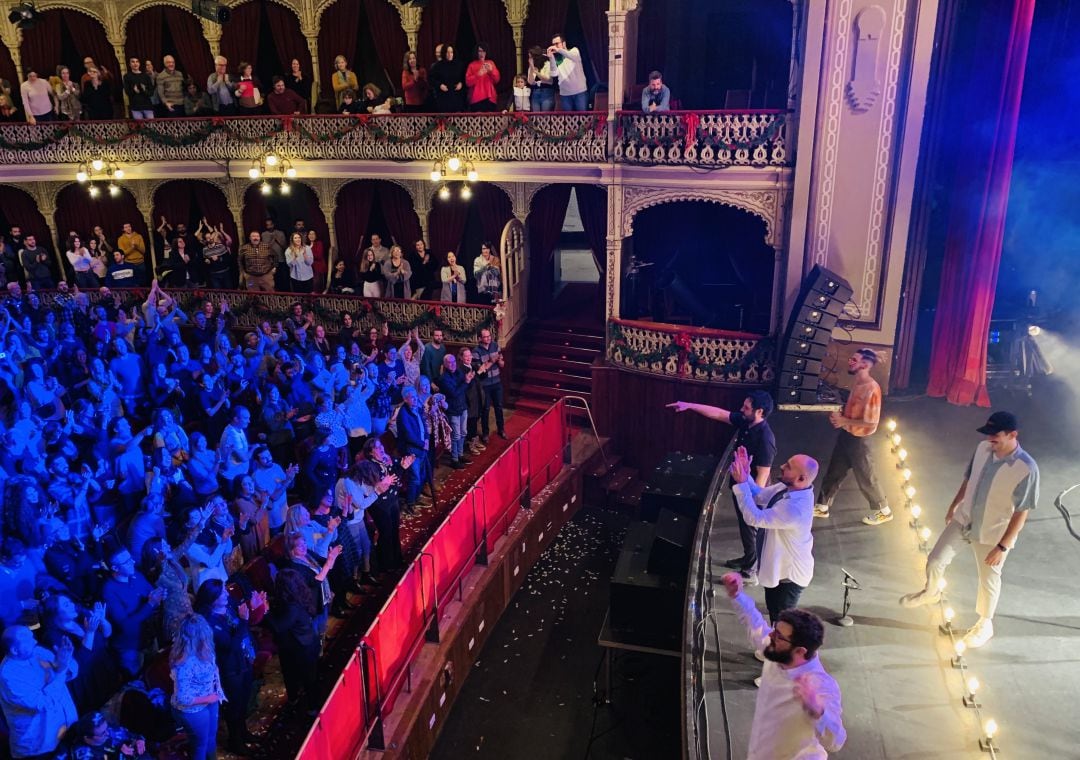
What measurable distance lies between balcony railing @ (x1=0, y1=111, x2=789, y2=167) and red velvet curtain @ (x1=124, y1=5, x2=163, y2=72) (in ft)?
7.01

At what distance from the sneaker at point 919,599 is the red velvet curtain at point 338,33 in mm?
13851

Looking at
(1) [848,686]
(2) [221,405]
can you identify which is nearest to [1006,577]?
(1) [848,686]

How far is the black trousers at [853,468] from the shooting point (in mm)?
7625

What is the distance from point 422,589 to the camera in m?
7.49

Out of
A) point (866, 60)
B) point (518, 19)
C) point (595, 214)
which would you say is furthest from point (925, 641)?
point (518, 19)

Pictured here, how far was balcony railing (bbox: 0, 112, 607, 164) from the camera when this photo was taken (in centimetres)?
1292

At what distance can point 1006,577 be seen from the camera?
7.16m

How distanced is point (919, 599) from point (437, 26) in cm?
1303

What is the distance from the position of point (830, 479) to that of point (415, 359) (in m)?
6.14

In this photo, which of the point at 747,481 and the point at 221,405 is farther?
the point at 221,405

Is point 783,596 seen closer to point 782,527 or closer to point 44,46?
point 782,527

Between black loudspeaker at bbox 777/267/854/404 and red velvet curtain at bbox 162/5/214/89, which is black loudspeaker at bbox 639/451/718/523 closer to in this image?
black loudspeaker at bbox 777/267/854/404

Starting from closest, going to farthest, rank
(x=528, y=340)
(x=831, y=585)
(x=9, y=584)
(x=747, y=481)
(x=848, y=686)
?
(x=747, y=481) < (x=848, y=686) < (x=9, y=584) < (x=831, y=585) < (x=528, y=340)

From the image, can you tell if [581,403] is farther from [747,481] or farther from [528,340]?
[747,481]
